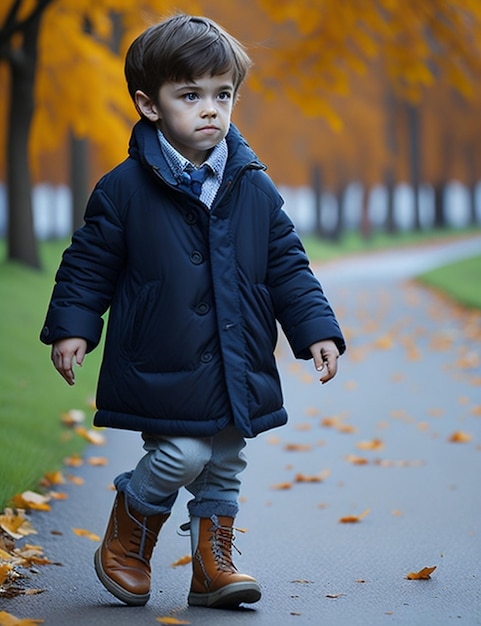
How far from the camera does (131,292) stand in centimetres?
364

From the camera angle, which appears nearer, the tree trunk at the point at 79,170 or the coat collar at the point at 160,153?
the coat collar at the point at 160,153

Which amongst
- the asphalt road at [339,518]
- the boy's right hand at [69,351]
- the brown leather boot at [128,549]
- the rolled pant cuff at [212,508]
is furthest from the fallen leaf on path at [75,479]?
the boy's right hand at [69,351]

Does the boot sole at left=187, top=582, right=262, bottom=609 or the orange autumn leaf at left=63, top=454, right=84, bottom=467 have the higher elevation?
the orange autumn leaf at left=63, top=454, right=84, bottom=467

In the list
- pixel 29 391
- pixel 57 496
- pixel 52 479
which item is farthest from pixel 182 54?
pixel 29 391

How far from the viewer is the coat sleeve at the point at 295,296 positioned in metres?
3.68

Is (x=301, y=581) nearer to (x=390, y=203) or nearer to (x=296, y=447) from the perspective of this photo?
(x=296, y=447)

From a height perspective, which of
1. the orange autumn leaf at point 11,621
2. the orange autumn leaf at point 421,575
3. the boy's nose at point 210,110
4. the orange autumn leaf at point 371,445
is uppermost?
the boy's nose at point 210,110

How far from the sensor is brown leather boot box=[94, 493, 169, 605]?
12.2 ft

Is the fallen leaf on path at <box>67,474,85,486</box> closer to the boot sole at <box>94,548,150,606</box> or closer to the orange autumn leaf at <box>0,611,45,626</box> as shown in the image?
the boot sole at <box>94,548,150,606</box>

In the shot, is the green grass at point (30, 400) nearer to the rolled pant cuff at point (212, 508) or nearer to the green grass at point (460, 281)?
the rolled pant cuff at point (212, 508)

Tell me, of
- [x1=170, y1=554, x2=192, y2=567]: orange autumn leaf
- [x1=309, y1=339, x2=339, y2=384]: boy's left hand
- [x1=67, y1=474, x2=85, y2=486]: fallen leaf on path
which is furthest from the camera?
[x1=67, y1=474, x2=85, y2=486]: fallen leaf on path

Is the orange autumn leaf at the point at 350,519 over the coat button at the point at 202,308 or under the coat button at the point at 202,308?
under

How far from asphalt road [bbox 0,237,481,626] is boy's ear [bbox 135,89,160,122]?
1498mm

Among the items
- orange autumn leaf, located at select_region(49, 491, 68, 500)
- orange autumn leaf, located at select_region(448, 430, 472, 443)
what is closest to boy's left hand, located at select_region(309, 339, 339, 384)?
orange autumn leaf, located at select_region(49, 491, 68, 500)
